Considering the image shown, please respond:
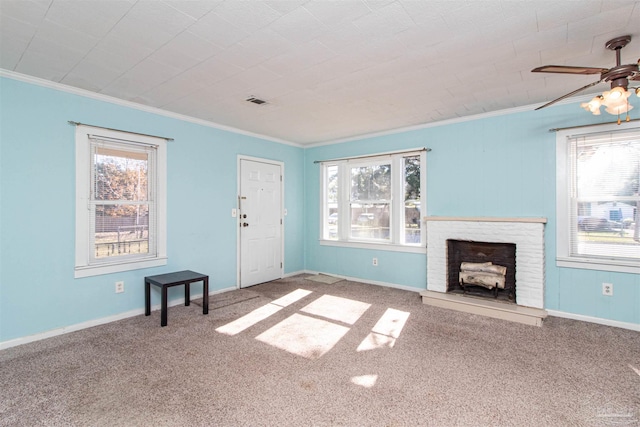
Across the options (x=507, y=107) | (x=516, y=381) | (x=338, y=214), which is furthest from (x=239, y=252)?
(x=507, y=107)

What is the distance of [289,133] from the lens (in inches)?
195

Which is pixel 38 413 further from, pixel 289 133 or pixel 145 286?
pixel 289 133

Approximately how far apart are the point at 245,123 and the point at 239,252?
6.17 ft

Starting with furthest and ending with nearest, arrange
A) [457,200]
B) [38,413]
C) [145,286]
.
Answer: [457,200] → [145,286] → [38,413]

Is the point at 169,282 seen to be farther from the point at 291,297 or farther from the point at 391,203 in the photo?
the point at 391,203

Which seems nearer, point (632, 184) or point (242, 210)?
point (632, 184)

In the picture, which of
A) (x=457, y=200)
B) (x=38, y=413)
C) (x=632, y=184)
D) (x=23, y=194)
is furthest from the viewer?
(x=457, y=200)

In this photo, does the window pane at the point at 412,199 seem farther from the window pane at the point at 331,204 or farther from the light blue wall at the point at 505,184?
the window pane at the point at 331,204

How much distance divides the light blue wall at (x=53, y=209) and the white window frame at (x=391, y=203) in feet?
7.60

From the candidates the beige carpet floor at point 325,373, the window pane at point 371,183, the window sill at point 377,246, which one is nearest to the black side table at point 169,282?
the beige carpet floor at point 325,373

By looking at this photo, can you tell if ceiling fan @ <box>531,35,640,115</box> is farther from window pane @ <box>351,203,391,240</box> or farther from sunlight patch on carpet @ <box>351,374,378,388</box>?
window pane @ <box>351,203,391,240</box>

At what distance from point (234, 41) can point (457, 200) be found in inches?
130

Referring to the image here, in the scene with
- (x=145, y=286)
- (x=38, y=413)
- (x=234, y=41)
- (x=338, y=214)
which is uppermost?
(x=234, y=41)

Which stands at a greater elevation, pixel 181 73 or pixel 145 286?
pixel 181 73
